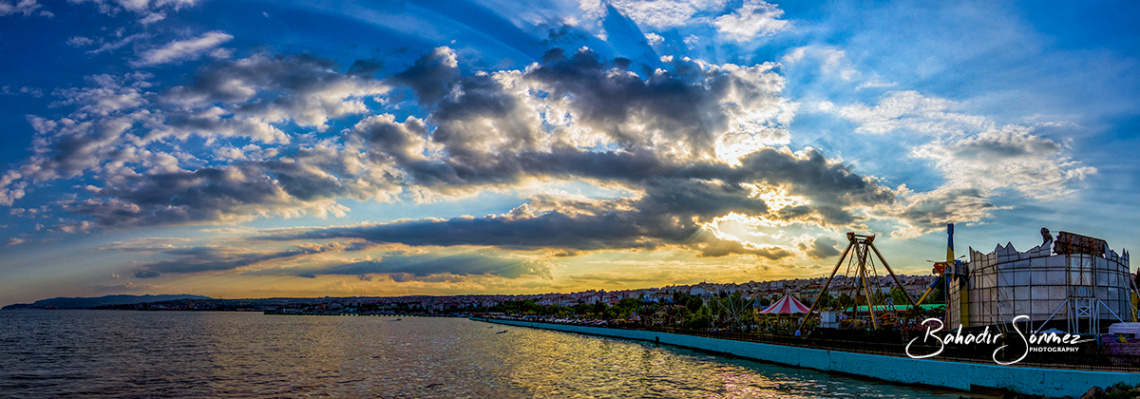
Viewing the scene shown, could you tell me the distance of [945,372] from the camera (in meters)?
35.1

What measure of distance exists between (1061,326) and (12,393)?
7113cm

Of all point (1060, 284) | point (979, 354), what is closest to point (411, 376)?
point (979, 354)

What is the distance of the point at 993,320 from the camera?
4741 cm

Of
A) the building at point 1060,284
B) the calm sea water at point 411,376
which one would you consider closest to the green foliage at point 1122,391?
the calm sea water at point 411,376

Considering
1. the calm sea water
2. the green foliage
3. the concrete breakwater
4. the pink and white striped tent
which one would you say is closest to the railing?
the concrete breakwater

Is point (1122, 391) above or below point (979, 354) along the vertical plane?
below

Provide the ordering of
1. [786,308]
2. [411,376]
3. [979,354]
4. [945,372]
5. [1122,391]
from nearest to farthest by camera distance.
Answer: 1. [1122,391]
2. [945,372]
3. [979,354]
4. [411,376]
5. [786,308]

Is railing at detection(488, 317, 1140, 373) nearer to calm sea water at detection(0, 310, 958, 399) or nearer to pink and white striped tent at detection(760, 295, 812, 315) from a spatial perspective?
calm sea water at detection(0, 310, 958, 399)

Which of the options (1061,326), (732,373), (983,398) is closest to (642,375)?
(732,373)

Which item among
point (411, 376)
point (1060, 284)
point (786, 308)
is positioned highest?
point (1060, 284)

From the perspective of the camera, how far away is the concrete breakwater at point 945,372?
2909 cm

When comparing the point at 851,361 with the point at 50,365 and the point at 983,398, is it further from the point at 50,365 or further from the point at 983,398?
the point at 50,365

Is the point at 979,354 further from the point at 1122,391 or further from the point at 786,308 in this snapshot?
the point at 786,308

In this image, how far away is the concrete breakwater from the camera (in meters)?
29.1
